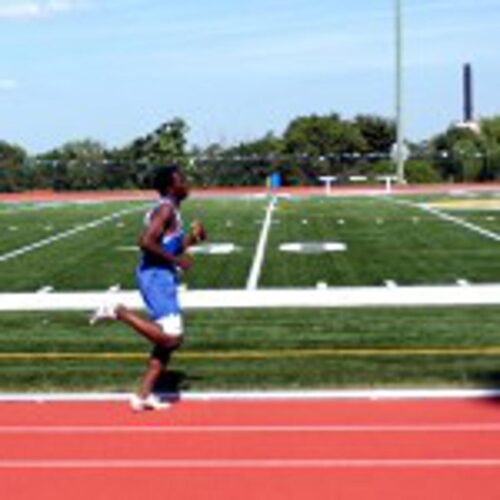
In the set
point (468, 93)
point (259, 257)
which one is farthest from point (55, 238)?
point (468, 93)

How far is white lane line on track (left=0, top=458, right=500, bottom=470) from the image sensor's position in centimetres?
777

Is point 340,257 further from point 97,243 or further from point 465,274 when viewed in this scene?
point 97,243

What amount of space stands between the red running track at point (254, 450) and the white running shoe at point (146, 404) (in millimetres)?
105

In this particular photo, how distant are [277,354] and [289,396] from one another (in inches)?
67.4

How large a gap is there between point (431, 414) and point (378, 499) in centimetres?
220

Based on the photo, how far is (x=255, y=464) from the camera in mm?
7887

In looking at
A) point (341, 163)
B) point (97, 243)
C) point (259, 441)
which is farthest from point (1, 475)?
point (341, 163)

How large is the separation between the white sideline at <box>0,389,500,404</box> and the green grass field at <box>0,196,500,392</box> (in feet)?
0.72

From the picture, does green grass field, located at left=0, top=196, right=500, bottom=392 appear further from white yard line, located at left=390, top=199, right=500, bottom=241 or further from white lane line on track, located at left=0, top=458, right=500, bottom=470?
white lane line on track, located at left=0, top=458, right=500, bottom=470

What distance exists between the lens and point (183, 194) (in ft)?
31.1

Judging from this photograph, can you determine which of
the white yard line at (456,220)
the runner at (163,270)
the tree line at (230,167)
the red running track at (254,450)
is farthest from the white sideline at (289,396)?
the tree line at (230,167)

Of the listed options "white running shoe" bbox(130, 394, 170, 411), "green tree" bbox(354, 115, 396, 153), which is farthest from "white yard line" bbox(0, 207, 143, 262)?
"green tree" bbox(354, 115, 396, 153)

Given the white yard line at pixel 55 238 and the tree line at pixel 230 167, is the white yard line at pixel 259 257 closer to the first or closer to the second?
the white yard line at pixel 55 238

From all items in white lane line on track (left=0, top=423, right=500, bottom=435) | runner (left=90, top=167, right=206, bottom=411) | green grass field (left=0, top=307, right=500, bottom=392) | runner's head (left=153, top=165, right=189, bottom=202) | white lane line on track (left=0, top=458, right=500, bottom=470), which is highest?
runner's head (left=153, top=165, right=189, bottom=202)
